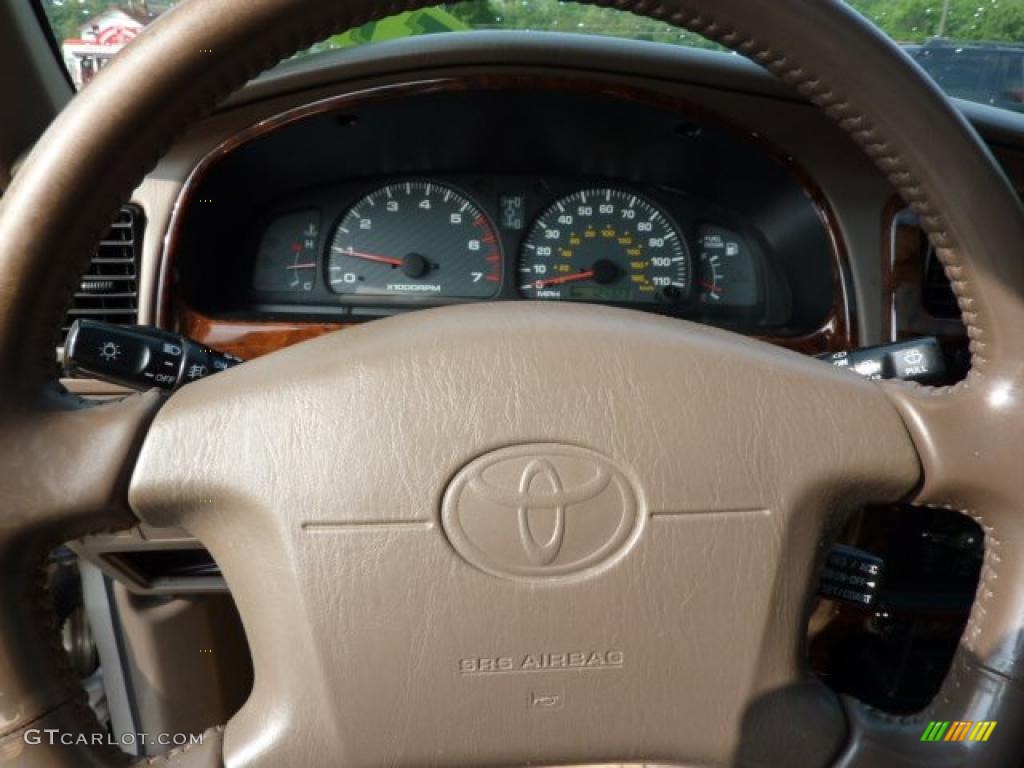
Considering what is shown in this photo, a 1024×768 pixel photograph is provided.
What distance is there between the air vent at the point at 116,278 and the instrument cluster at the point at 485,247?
0.38m

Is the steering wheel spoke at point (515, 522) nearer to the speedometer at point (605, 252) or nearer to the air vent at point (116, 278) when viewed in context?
the air vent at point (116, 278)

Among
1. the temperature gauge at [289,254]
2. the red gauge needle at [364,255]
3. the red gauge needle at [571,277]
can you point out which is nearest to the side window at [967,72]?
the red gauge needle at [571,277]

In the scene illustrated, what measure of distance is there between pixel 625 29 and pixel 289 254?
843mm

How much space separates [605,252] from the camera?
2.08 meters

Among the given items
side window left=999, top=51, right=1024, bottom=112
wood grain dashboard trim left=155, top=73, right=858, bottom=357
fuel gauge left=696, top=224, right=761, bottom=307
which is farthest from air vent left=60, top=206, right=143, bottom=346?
side window left=999, top=51, right=1024, bottom=112

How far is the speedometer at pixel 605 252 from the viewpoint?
6.82ft

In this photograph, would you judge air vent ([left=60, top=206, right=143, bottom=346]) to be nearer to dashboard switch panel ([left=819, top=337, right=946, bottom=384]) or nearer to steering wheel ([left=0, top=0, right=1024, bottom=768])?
steering wheel ([left=0, top=0, right=1024, bottom=768])

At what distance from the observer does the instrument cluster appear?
206cm

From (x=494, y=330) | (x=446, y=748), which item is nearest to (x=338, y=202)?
(x=494, y=330)

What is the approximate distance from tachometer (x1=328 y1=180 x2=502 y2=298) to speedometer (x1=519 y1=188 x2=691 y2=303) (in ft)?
0.33

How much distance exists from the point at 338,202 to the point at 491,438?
139cm

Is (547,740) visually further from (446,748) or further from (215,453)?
(215,453)

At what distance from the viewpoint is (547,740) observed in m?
0.82

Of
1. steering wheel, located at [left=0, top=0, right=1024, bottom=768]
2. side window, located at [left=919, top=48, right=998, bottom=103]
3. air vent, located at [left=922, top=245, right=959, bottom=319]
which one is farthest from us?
side window, located at [left=919, top=48, right=998, bottom=103]
